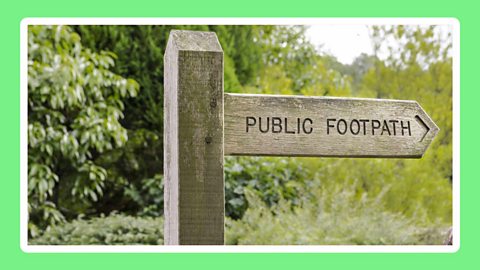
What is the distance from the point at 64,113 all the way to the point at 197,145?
4.69 meters

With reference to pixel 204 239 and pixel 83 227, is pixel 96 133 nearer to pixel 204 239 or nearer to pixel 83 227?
pixel 83 227

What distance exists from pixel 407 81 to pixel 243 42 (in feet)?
6.28

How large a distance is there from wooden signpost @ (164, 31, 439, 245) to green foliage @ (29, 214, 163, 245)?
3.74 meters

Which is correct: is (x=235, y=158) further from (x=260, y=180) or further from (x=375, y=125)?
(x=375, y=125)

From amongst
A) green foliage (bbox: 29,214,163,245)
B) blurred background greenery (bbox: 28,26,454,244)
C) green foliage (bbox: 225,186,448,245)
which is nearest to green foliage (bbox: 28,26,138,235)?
blurred background greenery (bbox: 28,26,454,244)

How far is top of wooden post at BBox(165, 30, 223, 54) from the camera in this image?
5.85 feet

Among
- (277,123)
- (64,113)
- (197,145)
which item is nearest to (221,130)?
(197,145)

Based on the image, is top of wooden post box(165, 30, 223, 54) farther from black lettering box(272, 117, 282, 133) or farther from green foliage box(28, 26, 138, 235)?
green foliage box(28, 26, 138, 235)

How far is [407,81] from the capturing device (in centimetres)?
732

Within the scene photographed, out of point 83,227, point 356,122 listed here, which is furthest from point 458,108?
point 83,227

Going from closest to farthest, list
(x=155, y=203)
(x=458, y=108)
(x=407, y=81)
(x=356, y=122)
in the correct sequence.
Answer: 1. (x=356, y=122)
2. (x=458, y=108)
3. (x=155, y=203)
4. (x=407, y=81)

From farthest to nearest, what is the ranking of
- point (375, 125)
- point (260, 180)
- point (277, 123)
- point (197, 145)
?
point (260, 180), point (375, 125), point (277, 123), point (197, 145)

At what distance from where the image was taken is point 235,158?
6484mm

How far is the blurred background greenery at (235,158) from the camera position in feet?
17.8
